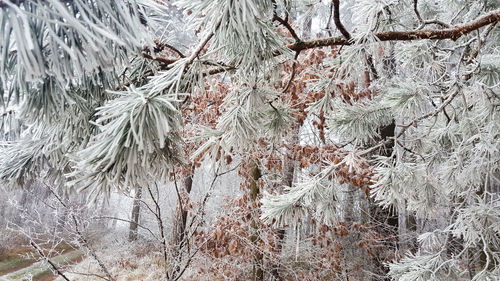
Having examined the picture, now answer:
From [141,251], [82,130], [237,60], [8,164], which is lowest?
[141,251]

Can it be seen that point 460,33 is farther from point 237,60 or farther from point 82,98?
point 82,98

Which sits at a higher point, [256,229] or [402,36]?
[402,36]

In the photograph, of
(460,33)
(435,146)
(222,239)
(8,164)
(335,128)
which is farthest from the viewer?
(222,239)

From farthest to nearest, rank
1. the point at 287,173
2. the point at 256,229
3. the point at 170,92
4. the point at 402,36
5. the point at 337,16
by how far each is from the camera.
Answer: the point at 287,173 → the point at 256,229 → the point at 402,36 → the point at 337,16 → the point at 170,92

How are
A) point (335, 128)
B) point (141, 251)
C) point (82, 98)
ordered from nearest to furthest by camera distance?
point (82, 98)
point (335, 128)
point (141, 251)

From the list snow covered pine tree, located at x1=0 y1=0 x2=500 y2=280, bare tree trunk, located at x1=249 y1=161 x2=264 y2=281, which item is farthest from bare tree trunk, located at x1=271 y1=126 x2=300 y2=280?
snow covered pine tree, located at x1=0 y1=0 x2=500 y2=280

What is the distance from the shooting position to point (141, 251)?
6.26m

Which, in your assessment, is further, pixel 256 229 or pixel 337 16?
pixel 256 229

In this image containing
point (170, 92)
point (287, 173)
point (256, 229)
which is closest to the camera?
point (170, 92)

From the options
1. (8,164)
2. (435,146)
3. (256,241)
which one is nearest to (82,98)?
(8,164)

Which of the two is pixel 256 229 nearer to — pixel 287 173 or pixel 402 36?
pixel 287 173

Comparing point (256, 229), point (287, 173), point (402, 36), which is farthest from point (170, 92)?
point (287, 173)

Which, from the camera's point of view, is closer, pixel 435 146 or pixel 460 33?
pixel 460 33

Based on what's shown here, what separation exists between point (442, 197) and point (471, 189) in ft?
0.75
